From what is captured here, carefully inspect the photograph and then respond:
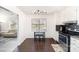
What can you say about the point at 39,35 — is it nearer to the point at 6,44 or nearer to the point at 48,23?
the point at 48,23

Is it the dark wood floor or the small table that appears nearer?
the dark wood floor

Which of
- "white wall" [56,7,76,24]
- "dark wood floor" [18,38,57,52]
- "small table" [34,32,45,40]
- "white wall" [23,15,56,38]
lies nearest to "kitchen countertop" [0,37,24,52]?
"dark wood floor" [18,38,57,52]

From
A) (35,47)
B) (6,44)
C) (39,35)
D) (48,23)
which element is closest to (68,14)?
(48,23)

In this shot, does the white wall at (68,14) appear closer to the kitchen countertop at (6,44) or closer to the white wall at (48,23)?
the white wall at (48,23)

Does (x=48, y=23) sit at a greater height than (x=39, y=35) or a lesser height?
greater

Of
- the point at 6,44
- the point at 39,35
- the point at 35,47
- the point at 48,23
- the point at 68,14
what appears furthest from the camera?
the point at 39,35

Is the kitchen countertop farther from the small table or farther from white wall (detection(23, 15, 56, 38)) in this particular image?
the small table

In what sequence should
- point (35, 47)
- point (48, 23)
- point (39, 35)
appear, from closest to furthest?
point (35, 47) → point (48, 23) → point (39, 35)
